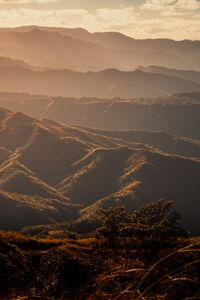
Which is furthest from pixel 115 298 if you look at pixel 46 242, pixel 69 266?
pixel 46 242

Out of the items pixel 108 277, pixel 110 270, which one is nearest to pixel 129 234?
pixel 110 270

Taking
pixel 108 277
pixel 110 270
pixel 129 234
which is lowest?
pixel 129 234

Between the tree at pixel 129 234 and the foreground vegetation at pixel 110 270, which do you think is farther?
the tree at pixel 129 234

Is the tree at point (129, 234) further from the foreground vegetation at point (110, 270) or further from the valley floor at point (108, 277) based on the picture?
the valley floor at point (108, 277)

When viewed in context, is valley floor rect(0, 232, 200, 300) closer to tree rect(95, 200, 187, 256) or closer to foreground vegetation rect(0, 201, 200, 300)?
foreground vegetation rect(0, 201, 200, 300)

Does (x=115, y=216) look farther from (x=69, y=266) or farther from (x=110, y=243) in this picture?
(x=69, y=266)

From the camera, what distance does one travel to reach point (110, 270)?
6.28 m

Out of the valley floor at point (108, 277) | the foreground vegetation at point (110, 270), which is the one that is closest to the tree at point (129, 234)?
the foreground vegetation at point (110, 270)

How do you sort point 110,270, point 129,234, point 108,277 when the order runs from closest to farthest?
point 108,277 < point 110,270 < point 129,234

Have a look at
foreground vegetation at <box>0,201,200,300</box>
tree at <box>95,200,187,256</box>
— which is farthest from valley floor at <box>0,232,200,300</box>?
tree at <box>95,200,187,256</box>

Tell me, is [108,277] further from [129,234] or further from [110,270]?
[129,234]

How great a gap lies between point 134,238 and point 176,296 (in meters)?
26.3

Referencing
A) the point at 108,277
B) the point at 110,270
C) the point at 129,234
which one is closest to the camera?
the point at 108,277

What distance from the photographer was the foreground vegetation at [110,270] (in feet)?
15.4
